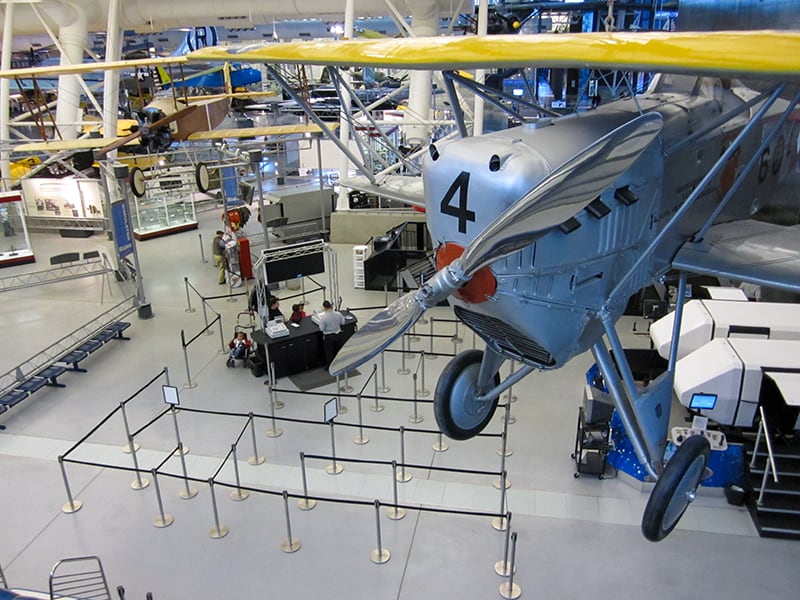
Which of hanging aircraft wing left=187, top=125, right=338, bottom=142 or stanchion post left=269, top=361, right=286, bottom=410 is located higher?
hanging aircraft wing left=187, top=125, right=338, bottom=142

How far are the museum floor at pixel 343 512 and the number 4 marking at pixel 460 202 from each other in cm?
367

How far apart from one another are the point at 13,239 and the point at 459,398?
16.5 metres

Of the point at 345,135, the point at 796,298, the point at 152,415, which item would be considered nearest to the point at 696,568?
the point at 796,298

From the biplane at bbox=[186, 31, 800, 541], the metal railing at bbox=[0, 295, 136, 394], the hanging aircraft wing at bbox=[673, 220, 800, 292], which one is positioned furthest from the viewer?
the metal railing at bbox=[0, 295, 136, 394]

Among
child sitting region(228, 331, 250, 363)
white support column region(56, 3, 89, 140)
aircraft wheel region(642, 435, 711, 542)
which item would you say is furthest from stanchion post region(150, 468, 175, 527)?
white support column region(56, 3, 89, 140)

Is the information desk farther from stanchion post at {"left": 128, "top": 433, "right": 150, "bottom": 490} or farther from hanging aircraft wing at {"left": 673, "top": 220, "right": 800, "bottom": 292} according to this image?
hanging aircraft wing at {"left": 673, "top": 220, "right": 800, "bottom": 292}

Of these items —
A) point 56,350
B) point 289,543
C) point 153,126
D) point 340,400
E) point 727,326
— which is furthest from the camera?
point 153,126

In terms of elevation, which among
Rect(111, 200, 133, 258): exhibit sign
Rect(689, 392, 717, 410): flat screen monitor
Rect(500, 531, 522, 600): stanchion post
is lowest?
Rect(500, 531, 522, 600): stanchion post

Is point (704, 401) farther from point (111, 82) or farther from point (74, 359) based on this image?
point (111, 82)

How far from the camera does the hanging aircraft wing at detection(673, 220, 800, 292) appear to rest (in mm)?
4785

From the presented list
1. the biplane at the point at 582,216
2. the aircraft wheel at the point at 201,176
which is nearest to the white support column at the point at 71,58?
the aircraft wheel at the point at 201,176

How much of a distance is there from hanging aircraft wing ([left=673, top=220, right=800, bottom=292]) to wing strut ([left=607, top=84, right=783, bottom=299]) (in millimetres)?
742

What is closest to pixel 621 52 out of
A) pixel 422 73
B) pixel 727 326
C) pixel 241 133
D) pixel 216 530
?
pixel 216 530

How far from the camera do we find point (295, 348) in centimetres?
1062
